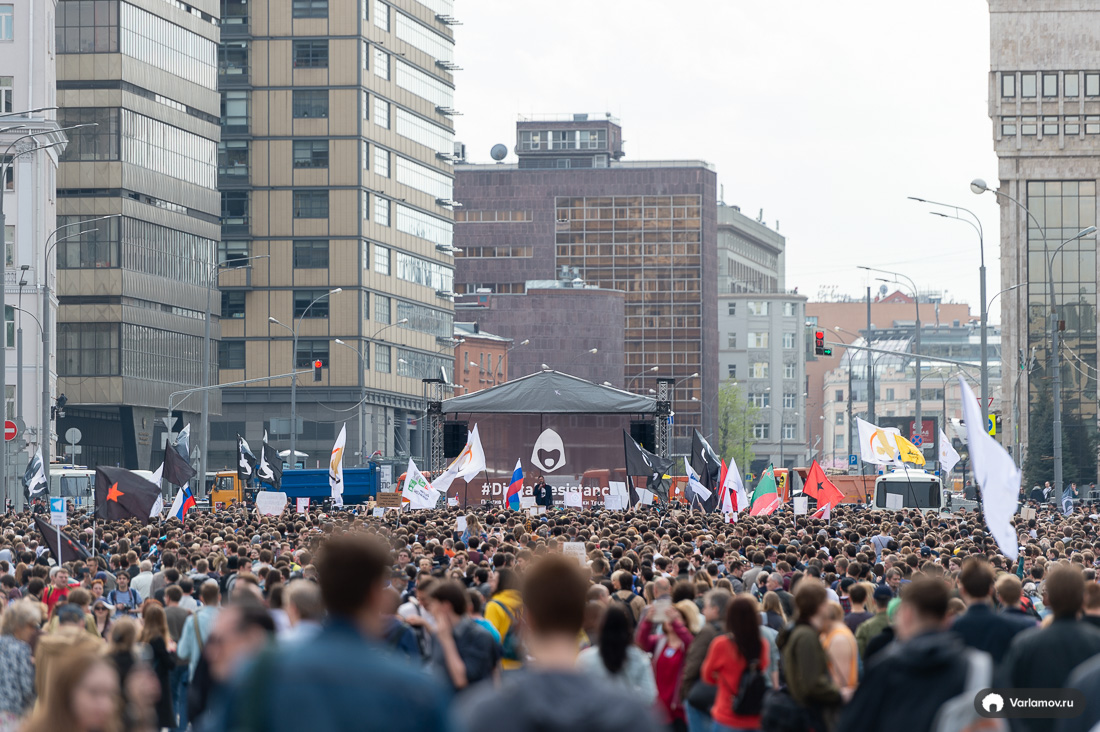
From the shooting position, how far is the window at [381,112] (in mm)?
101938

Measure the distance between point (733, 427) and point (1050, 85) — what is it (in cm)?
7735

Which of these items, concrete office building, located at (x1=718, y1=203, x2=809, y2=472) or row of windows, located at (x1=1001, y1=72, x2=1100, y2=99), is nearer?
row of windows, located at (x1=1001, y1=72, x2=1100, y2=99)

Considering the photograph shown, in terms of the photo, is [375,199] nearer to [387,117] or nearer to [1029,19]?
[387,117]

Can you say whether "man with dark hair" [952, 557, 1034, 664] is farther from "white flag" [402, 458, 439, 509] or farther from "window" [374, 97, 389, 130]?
"window" [374, 97, 389, 130]

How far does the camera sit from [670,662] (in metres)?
10.6

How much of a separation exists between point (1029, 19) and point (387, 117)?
39.1 metres

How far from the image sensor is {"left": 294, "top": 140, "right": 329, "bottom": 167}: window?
10081 cm

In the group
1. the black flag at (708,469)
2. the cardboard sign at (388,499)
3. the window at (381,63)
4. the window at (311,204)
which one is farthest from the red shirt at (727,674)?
the window at (381,63)

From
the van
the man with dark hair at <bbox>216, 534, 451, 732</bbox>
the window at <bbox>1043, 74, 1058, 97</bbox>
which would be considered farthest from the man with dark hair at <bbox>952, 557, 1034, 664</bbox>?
the window at <bbox>1043, 74, 1058, 97</bbox>

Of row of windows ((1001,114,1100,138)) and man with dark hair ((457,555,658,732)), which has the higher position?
row of windows ((1001,114,1100,138))

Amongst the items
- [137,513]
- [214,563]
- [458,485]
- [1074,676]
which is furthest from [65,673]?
[458,485]

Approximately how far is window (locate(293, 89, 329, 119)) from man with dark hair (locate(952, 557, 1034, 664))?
9399cm

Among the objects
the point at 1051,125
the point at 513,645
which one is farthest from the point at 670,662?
the point at 1051,125

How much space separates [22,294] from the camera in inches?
2776
